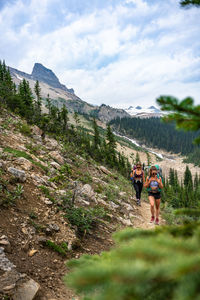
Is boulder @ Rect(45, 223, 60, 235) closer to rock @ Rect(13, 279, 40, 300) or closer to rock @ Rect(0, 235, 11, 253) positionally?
rock @ Rect(0, 235, 11, 253)

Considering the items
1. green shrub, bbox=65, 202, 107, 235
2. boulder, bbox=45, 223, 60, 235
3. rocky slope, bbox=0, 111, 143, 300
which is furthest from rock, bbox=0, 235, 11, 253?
green shrub, bbox=65, 202, 107, 235

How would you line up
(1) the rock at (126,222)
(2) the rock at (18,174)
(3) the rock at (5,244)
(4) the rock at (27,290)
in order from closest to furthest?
(4) the rock at (27,290), (3) the rock at (5,244), (2) the rock at (18,174), (1) the rock at (126,222)

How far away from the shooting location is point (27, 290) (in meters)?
3.08

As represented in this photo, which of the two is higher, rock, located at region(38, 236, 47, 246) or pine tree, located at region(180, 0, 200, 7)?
pine tree, located at region(180, 0, 200, 7)

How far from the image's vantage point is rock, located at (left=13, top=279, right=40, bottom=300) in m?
2.96

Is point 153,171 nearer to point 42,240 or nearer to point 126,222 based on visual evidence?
point 126,222

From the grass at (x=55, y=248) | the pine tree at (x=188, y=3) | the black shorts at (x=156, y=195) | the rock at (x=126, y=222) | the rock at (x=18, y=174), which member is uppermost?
the pine tree at (x=188, y=3)

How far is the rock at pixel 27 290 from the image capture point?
2.96m

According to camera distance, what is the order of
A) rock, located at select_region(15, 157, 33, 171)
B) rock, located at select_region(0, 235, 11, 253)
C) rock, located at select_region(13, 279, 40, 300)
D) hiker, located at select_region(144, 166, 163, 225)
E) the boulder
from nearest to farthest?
rock, located at select_region(13, 279, 40, 300)
rock, located at select_region(0, 235, 11, 253)
the boulder
hiker, located at select_region(144, 166, 163, 225)
rock, located at select_region(15, 157, 33, 171)

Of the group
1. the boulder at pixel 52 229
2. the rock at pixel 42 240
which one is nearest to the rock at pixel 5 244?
the rock at pixel 42 240

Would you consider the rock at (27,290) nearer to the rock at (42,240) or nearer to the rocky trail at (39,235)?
the rocky trail at (39,235)

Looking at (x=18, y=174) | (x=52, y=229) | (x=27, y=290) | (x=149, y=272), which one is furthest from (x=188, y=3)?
(x=18, y=174)

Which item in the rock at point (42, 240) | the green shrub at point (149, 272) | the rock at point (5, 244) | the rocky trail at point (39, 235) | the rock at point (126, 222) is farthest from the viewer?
the rock at point (126, 222)

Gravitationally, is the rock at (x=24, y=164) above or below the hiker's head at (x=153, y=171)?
below
